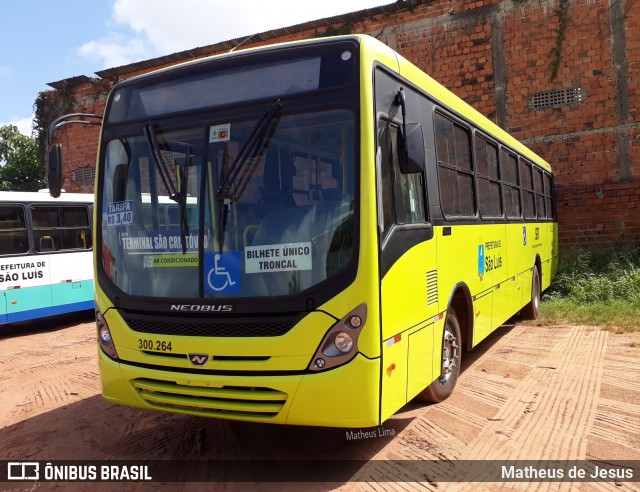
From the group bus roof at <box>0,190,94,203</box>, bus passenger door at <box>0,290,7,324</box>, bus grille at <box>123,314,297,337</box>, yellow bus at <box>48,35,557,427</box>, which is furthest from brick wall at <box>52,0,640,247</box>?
bus grille at <box>123,314,297,337</box>

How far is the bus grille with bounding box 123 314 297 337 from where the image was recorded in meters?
3.74

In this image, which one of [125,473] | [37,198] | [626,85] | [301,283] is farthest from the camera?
[626,85]

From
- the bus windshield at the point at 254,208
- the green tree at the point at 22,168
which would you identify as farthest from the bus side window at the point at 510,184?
the green tree at the point at 22,168

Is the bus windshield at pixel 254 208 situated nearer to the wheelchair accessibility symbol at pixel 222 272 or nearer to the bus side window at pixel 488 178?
the wheelchair accessibility symbol at pixel 222 272

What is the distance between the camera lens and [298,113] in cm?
389

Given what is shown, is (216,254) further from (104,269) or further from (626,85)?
(626,85)

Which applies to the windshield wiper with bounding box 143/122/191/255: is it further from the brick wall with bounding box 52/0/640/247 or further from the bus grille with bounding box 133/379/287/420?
the brick wall with bounding box 52/0/640/247

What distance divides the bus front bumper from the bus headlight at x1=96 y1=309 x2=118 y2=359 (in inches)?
12.5

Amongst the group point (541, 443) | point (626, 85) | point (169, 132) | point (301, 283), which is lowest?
point (541, 443)

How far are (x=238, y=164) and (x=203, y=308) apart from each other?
3.27ft

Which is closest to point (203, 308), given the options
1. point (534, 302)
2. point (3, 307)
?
point (534, 302)

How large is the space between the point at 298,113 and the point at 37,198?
8.42m

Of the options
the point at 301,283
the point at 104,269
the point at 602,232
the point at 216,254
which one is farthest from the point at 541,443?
the point at 602,232

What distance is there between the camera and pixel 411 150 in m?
4.00
